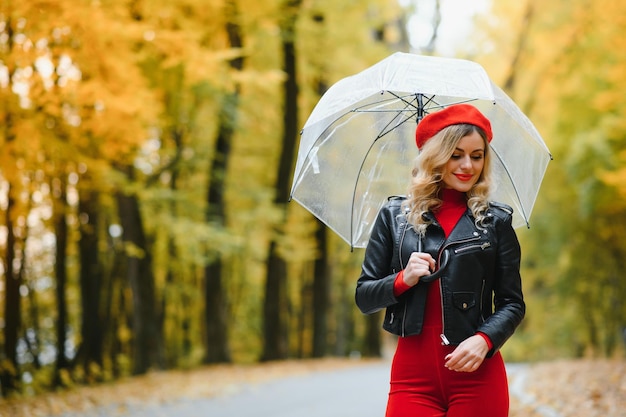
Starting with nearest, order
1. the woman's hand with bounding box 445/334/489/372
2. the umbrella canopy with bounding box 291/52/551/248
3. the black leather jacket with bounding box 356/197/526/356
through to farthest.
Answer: the woman's hand with bounding box 445/334/489/372 < the black leather jacket with bounding box 356/197/526/356 < the umbrella canopy with bounding box 291/52/551/248

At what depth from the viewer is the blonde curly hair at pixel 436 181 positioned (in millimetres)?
3111

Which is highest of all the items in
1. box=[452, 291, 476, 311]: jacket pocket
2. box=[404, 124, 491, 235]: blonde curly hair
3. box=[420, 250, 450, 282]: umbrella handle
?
box=[404, 124, 491, 235]: blonde curly hair

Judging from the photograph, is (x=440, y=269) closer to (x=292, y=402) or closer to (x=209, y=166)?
(x=292, y=402)

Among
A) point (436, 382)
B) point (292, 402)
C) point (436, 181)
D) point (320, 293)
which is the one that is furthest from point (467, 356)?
point (320, 293)

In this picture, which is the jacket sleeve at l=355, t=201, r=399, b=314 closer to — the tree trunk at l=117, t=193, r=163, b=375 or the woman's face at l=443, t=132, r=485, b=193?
the woman's face at l=443, t=132, r=485, b=193

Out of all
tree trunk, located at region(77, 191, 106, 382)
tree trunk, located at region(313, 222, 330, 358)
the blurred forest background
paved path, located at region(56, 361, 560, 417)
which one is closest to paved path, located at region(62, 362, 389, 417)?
paved path, located at region(56, 361, 560, 417)

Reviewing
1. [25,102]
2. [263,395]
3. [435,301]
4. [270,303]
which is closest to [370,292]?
[435,301]

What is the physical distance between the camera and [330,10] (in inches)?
763

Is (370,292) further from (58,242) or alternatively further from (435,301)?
(58,242)

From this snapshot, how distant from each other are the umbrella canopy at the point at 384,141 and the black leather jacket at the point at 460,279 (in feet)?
3.10

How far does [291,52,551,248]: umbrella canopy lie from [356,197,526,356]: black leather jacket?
946 mm

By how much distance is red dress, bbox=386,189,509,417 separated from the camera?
2975mm

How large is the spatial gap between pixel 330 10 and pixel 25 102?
11.1m

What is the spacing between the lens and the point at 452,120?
10.3 ft
